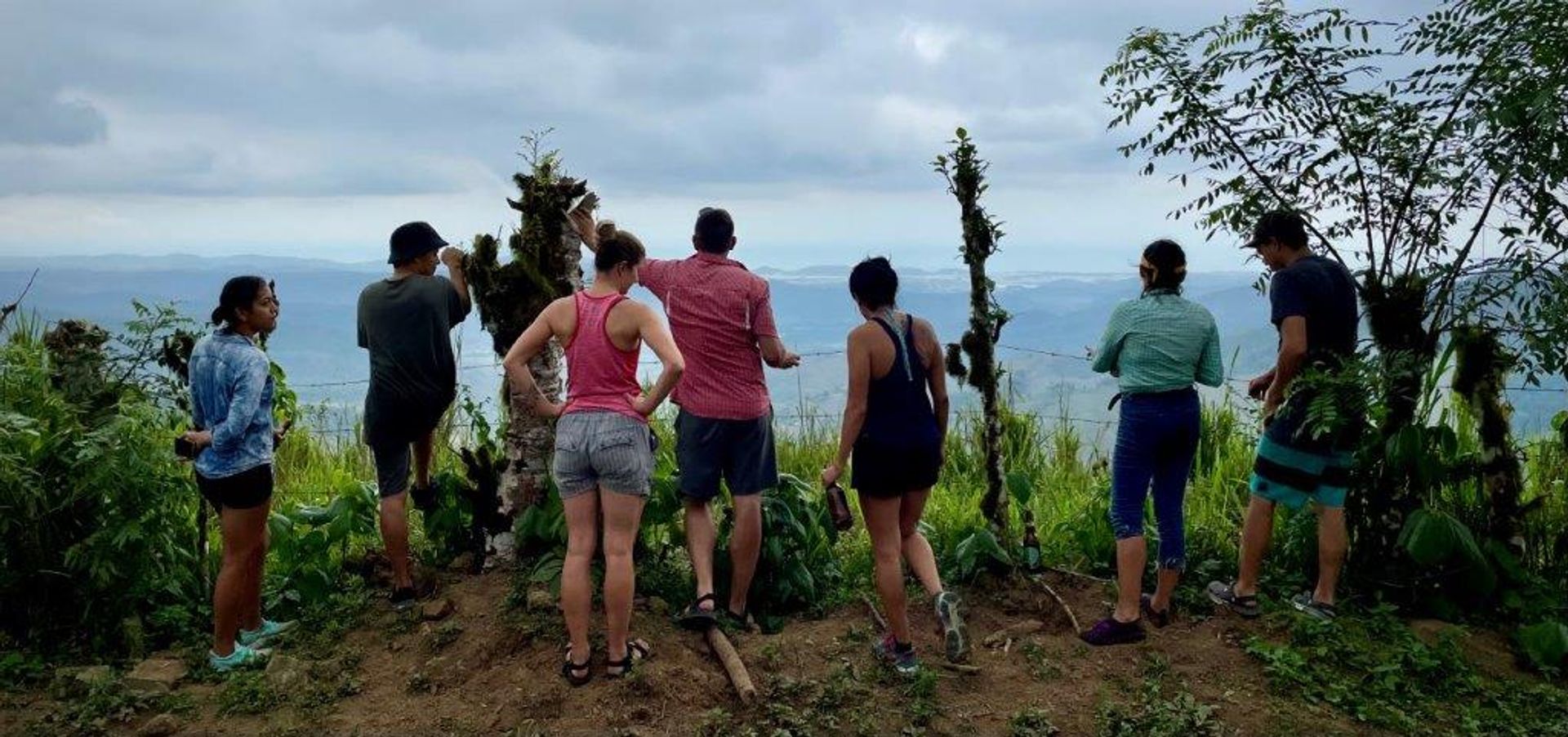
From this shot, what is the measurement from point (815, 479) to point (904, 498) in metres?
4.38

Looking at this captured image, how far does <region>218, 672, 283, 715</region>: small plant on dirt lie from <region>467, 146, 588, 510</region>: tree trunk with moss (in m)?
1.48

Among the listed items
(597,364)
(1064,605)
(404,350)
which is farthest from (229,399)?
(1064,605)

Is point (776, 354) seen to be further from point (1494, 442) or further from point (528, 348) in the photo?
point (1494, 442)

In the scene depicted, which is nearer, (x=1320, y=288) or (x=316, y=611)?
(x=1320, y=288)

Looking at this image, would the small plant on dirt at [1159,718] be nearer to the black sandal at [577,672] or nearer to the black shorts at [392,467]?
the black sandal at [577,672]

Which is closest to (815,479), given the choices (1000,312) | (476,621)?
(1000,312)

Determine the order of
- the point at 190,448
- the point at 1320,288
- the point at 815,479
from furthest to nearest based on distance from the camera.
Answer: the point at 815,479 < the point at 1320,288 < the point at 190,448

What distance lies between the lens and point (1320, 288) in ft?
17.5

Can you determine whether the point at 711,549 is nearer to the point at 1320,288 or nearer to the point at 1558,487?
the point at 1320,288

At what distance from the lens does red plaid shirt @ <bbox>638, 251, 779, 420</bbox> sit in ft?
16.6

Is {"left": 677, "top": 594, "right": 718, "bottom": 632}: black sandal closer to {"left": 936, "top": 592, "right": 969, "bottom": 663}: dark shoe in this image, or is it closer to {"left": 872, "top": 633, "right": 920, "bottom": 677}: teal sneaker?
{"left": 872, "top": 633, "right": 920, "bottom": 677}: teal sneaker

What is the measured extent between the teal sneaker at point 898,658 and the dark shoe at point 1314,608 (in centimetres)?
206

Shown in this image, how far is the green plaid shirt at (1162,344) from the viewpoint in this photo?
16.8 ft

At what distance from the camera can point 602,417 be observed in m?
4.64
